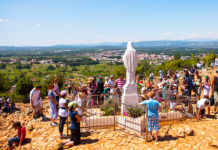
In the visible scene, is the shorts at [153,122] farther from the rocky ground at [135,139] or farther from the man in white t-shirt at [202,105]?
the man in white t-shirt at [202,105]

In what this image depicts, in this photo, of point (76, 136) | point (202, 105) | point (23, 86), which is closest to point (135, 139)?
point (76, 136)

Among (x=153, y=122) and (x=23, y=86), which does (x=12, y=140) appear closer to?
(x=153, y=122)

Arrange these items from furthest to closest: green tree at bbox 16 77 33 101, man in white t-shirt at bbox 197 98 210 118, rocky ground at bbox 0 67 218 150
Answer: green tree at bbox 16 77 33 101, man in white t-shirt at bbox 197 98 210 118, rocky ground at bbox 0 67 218 150

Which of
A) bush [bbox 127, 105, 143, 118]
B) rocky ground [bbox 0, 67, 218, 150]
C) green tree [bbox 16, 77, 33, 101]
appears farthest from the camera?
green tree [bbox 16, 77, 33, 101]

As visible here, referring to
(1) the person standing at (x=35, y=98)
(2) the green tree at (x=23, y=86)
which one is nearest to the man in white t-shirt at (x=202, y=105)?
(1) the person standing at (x=35, y=98)

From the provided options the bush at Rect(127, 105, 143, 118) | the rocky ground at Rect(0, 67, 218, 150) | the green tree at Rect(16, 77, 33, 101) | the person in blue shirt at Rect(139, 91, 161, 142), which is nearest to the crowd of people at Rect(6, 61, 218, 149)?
the person in blue shirt at Rect(139, 91, 161, 142)

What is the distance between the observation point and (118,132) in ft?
19.3

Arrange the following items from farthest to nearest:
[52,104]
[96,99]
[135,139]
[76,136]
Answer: [96,99] → [52,104] → [135,139] → [76,136]

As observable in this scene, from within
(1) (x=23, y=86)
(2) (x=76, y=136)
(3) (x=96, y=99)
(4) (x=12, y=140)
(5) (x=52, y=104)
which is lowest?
(1) (x=23, y=86)

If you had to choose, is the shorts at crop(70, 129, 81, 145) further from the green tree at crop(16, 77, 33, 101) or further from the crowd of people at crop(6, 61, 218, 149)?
the green tree at crop(16, 77, 33, 101)

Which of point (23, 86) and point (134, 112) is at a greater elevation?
point (134, 112)

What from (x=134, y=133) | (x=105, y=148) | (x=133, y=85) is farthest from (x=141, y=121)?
(x=133, y=85)

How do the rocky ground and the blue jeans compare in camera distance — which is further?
the blue jeans

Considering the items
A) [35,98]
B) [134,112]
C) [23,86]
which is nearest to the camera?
[134,112]
